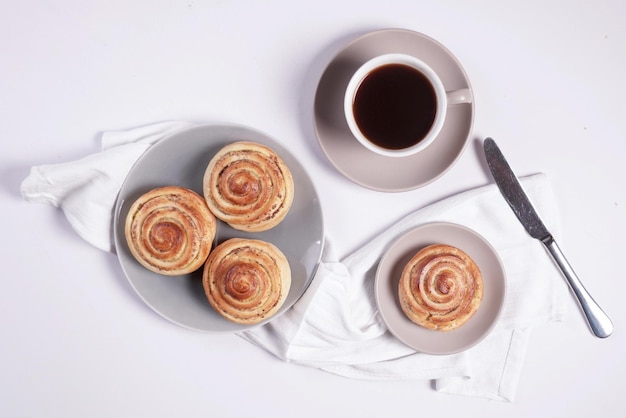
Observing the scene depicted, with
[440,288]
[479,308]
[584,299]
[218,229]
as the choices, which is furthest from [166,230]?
[584,299]

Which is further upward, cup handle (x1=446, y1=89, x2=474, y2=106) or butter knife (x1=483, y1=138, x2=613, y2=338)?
cup handle (x1=446, y1=89, x2=474, y2=106)

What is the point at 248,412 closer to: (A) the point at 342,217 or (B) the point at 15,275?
(A) the point at 342,217

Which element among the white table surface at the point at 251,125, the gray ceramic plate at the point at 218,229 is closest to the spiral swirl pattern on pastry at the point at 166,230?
the gray ceramic plate at the point at 218,229

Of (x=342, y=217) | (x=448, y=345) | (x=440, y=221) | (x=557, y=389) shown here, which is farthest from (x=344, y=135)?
(x=557, y=389)

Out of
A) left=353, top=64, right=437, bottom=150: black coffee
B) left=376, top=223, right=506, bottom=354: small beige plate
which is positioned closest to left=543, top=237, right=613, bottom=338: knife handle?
left=376, top=223, right=506, bottom=354: small beige plate

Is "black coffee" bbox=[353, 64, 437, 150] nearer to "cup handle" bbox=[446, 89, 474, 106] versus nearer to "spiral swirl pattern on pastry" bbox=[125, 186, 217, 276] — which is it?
"cup handle" bbox=[446, 89, 474, 106]

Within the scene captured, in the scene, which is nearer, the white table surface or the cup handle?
the cup handle

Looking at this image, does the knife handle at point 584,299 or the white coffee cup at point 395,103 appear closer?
the white coffee cup at point 395,103

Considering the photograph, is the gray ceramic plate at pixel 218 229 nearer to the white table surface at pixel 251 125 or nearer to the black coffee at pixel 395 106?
the white table surface at pixel 251 125
